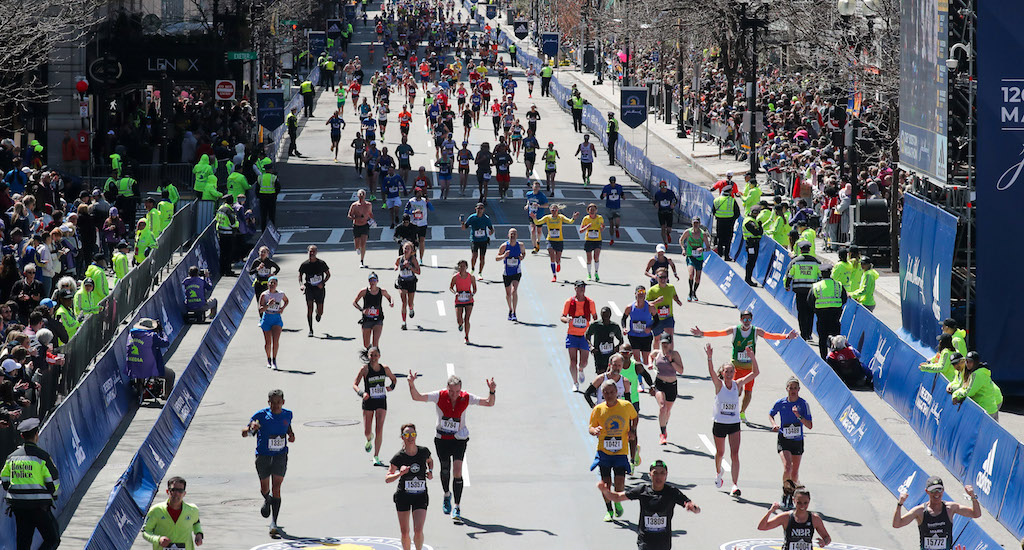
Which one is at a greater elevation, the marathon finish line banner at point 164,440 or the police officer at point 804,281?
the police officer at point 804,281

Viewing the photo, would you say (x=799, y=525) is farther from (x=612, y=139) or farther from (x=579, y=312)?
(x=612, y=139)

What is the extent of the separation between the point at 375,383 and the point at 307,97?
47212 millimetres

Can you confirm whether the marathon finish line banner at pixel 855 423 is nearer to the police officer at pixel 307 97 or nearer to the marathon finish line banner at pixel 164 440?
the marathon finish line banner at pixel 164 440

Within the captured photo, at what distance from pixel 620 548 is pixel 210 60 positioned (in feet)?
113

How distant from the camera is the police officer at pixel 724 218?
34125 millimetres

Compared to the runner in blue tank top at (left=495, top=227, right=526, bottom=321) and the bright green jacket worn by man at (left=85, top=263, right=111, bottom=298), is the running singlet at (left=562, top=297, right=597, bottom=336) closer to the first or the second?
the runner in blue tank top at (left=495, top=227, right=526, bottom=321)

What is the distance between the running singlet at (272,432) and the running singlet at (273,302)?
7.66 m

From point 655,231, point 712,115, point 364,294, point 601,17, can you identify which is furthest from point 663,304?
point 601,17

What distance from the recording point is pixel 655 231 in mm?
40875

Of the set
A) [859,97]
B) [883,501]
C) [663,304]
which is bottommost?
[883,501]

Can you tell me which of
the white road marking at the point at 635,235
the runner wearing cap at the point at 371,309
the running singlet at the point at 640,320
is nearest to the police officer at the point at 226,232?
the runner wearing cap at the point at 371,309

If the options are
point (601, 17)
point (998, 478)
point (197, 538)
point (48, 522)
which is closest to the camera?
point (197, 538)

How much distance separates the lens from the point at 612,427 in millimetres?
16906

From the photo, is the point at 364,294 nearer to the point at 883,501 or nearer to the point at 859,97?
the point at 883,501
